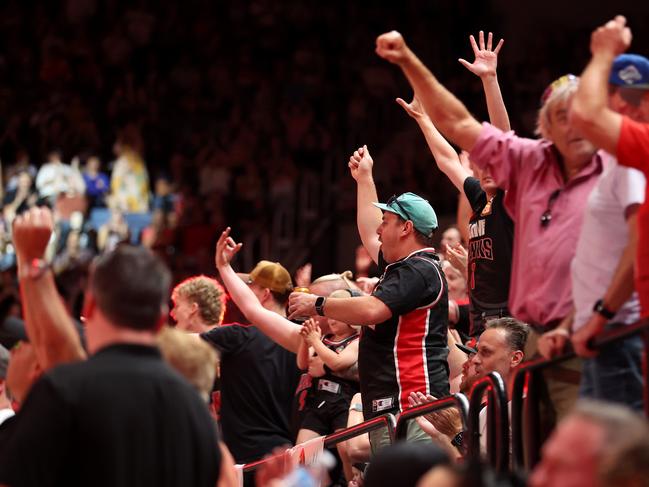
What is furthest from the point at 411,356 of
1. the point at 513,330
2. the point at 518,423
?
the point at 518,423

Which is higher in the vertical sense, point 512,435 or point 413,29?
point 413,29

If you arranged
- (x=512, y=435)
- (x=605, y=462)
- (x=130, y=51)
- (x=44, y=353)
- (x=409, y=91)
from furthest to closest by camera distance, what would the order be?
(x=130, y=51) < (x=409, y=91) < (x=512, y=435) < (x=44, y=353) < (x=605, y=462)

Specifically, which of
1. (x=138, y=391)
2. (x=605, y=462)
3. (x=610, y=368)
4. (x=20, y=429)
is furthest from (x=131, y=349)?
(x=610, y=368)

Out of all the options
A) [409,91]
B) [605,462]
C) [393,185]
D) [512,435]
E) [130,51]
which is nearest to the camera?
[605,462]

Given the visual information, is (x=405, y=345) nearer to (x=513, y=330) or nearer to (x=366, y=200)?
(x=513, y=330)

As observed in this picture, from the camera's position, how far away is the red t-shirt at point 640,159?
333cm

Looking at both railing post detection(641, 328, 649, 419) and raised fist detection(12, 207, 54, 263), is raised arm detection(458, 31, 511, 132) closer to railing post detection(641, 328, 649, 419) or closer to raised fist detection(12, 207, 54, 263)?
railing post detection(641, 328, 649, 419)

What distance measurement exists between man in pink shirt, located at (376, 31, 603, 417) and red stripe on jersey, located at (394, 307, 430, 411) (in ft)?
4.61

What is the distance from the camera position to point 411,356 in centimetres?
531

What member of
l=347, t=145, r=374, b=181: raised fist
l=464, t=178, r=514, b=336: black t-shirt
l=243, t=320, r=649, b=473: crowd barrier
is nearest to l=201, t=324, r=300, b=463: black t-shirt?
l=347, t=145, r=374, b=181: raised fist

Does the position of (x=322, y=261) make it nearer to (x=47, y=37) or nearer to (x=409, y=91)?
(x=409, y=91)

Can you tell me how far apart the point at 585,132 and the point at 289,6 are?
43.5 feet

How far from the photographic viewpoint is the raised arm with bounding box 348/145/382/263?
614 cm

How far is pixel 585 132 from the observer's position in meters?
3.39
